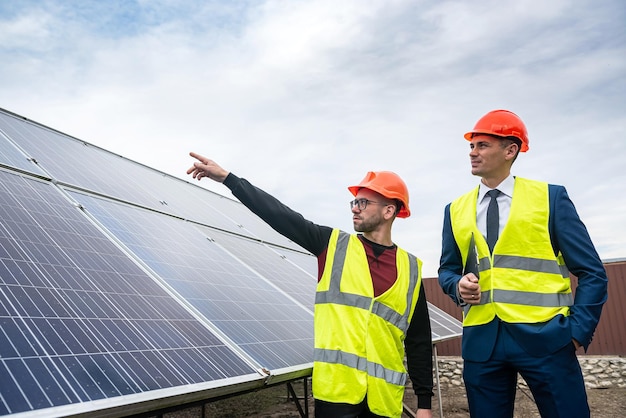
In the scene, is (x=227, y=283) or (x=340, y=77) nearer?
(x=227, y=283)

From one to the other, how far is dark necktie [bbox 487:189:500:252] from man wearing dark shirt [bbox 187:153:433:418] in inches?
26.0

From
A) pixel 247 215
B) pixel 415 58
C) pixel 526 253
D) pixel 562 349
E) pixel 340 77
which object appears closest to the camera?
pixel 562 349

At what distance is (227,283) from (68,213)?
160cm

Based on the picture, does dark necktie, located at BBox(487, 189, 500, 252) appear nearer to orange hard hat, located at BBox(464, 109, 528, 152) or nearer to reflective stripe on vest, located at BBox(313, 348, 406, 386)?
orange hard hat, located at BBox(464, 109, 528, 152)

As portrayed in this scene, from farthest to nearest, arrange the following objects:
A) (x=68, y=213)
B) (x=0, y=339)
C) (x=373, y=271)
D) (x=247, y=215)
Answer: (x=247, y=215), (x=68, y=213), (x=373, y=271), (x=0, y=339)

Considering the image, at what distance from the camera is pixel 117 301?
312cm

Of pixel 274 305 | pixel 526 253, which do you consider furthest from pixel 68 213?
pixel 526 253

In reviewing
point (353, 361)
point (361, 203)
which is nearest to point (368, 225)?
point (361, 203)

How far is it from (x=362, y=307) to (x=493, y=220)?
1101 mm

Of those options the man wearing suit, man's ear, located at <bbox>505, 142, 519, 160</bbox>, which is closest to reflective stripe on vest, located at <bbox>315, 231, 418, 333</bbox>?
the man wearing suit

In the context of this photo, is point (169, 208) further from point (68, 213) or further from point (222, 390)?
point (222, 390)

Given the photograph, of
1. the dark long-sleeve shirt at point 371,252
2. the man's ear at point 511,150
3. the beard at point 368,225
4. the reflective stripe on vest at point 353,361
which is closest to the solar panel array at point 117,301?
the reflective stripe on vest at point 353,361

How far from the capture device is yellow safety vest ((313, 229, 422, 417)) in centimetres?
307

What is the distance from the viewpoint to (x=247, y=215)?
10789mm
